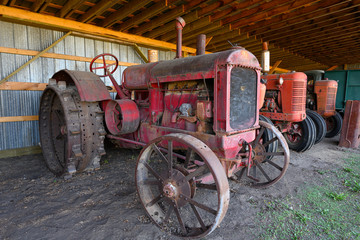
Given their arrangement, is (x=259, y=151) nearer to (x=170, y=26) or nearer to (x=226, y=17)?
(x=226, y=17)

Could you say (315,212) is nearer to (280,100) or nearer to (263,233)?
(263,233)

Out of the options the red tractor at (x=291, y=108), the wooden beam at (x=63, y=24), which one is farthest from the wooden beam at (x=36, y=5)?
the red tractor at (x=291, y=108)

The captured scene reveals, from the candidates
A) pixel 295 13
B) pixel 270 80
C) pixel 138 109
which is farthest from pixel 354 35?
pixel 138 109

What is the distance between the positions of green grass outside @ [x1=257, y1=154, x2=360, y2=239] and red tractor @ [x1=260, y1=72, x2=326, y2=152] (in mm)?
1525

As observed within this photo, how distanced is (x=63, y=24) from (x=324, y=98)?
6.63m

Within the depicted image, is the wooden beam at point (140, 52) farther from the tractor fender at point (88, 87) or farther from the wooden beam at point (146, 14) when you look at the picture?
the tractor fender at point (88, 87)

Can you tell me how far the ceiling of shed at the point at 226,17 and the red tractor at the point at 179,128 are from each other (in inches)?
68.2

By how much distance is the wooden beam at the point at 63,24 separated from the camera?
12.7ft

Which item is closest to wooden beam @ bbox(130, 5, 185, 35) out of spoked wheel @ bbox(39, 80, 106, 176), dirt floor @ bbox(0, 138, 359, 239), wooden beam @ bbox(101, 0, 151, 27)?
wooden beam @ bbox(101, 0, 151, 27)

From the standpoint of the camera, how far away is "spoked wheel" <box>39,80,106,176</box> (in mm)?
2878

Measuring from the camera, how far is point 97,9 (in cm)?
415

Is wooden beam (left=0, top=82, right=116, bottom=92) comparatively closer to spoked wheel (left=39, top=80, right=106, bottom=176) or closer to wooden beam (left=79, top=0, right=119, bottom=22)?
spoked wheel (left=39, top=80, right=106, bottom=176)

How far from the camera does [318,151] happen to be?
474 cm

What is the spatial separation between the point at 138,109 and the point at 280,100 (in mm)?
3036
